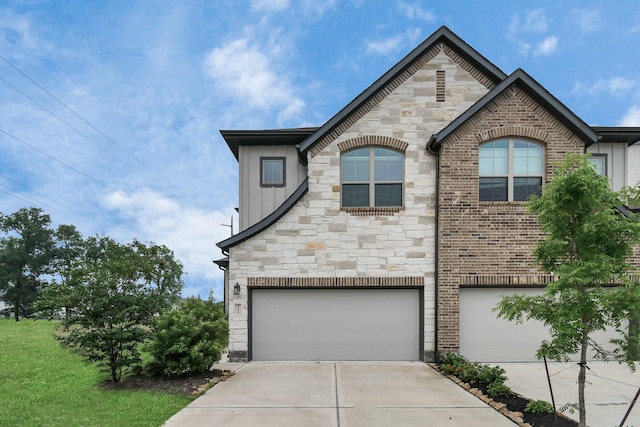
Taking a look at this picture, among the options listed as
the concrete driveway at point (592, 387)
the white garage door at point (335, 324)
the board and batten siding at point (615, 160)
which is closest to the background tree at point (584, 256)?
the concrete driveway at point (592, 387)

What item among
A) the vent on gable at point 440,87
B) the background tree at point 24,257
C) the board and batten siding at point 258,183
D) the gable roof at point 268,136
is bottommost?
the background tree at point 24,257

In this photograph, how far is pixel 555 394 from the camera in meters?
7.26

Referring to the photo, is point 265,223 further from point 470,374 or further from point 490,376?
point 490,376

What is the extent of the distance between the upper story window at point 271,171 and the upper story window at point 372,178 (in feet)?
7.01

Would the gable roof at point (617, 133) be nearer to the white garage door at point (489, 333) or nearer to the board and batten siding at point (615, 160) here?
the board and batten siding at point (615, 160)

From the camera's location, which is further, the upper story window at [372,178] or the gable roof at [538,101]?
the upper story window at [372,178]

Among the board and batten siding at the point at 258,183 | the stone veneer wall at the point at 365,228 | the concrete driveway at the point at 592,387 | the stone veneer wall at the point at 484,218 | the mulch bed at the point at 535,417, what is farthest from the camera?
the board and batten siding at the point at 258,183

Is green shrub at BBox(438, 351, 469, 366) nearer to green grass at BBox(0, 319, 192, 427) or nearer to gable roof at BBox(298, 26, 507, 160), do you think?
green grass at BBox(0, 319, 192, 427)

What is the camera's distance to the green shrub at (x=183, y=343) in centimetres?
801

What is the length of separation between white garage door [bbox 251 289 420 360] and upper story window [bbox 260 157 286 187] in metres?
3.37

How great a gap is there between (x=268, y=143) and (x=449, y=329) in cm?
749

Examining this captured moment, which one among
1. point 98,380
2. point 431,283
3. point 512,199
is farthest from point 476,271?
point 98,380

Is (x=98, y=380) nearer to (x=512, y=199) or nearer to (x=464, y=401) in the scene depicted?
(x=464, y=401)

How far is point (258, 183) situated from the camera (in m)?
11.4
